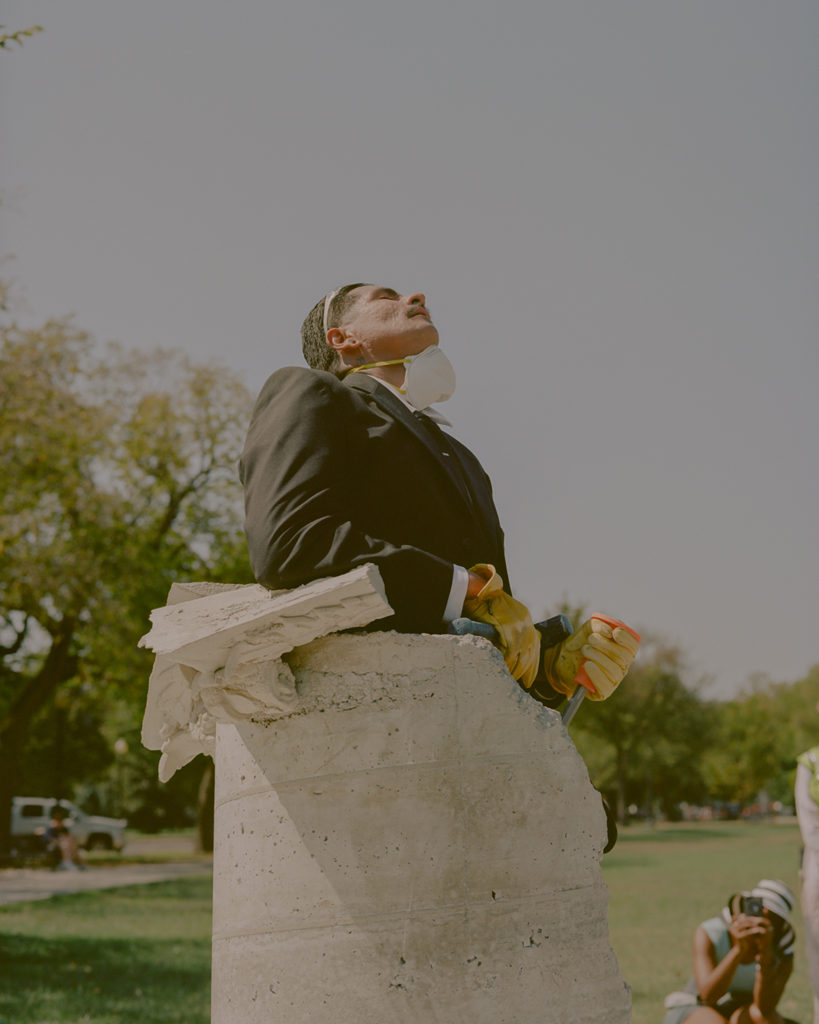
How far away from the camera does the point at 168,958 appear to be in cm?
1219

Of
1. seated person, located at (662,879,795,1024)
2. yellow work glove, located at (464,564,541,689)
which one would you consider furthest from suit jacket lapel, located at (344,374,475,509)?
seated person, located at (662,879,795,1024)

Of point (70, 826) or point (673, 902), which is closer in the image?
point (673, 902)

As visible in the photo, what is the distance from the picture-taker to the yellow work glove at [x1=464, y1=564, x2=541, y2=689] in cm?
287

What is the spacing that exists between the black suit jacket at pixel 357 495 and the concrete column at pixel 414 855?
0.19 meters

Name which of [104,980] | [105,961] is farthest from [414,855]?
[105,961]

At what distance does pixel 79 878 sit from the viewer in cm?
2455

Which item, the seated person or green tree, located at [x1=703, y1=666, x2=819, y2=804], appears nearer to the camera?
the seated person

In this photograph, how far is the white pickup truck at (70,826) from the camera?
36.1 m

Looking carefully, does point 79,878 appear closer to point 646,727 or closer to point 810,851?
point 810,851

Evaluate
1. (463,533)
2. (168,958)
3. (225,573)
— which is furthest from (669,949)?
(225,573)

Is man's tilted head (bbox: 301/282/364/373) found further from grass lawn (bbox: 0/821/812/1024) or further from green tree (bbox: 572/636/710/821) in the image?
green tree (bbox: 572/636/710/821)

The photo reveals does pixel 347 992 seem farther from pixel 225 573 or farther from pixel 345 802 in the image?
pixel 225 573

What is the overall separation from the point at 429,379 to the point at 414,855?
135cm

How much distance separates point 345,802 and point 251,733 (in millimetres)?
324
